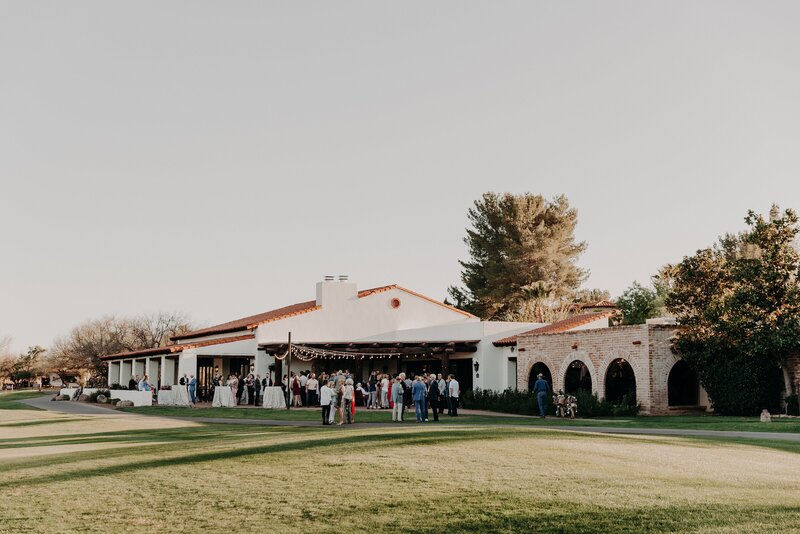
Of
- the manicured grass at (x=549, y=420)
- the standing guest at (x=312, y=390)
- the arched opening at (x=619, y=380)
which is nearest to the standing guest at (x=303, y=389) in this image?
the standing guest at (x=312, y=390)

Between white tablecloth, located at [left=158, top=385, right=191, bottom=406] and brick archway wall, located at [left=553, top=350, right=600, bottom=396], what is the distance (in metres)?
15.2

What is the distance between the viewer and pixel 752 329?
2759 centimetres

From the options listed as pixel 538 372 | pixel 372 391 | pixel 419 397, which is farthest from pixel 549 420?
pixel 372 391

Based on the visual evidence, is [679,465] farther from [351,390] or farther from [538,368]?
[538,368]

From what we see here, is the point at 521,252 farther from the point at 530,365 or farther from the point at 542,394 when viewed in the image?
the point at 542,394

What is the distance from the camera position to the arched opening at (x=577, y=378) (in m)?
33.0

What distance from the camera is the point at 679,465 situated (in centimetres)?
1284

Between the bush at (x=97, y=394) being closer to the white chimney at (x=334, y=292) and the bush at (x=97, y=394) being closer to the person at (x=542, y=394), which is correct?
the white chimney at (x=334, y=292)

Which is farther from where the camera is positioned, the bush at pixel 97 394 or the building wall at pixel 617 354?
the bush at pixel 97 394

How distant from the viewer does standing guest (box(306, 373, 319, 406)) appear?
112 feet

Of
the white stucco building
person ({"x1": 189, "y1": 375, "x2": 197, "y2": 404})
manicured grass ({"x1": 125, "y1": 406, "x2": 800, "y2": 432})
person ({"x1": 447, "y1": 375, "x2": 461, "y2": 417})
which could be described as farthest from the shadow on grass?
the white stucco building

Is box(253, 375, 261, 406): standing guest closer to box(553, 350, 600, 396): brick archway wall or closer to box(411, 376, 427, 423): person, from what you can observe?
box(553, 350, 600, 396): brick archway wall

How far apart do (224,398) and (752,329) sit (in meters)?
20.0

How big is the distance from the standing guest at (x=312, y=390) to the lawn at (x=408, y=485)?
17.2 metres
